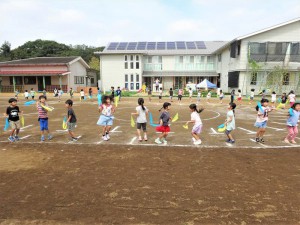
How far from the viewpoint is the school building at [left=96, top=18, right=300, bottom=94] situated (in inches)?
1078

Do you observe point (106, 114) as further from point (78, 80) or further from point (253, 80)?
point (78, 80)

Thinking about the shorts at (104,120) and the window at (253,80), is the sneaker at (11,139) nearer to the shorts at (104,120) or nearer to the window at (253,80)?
the shorts at (104,120)

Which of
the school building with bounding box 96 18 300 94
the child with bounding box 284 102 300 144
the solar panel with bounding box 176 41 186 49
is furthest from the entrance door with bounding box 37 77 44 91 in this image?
the child with bounding box 284 102 300 144

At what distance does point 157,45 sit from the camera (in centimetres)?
3788

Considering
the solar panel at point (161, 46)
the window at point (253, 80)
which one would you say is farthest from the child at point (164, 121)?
the solar panel at point (161, 46)

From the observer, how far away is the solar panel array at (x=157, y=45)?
36.0m

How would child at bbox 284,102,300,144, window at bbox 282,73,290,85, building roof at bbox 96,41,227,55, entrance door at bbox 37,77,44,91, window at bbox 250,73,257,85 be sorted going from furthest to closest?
entrance door at bbox 37,77,44,91 → building roof at bbox 96,41,227,55 → window at bbox 250,73,257,85 → window at bbox 282,73,290,85 → child at bbox 284,102,300,144

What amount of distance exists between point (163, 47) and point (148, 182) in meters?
34.3

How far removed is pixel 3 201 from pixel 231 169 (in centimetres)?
472

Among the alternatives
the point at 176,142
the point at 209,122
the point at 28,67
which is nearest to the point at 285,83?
the point at 209,122

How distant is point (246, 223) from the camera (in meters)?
3.53

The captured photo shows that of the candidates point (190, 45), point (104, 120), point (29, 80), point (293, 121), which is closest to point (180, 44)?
point (190, 45)

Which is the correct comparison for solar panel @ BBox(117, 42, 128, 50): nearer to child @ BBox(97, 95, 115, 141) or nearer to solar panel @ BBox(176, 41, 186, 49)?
solar panel @ BBox(176, 41, 186, 49)

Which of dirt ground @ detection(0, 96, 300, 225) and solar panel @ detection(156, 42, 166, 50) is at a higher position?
solar panel @ detection(156, 42, 166, 50)
